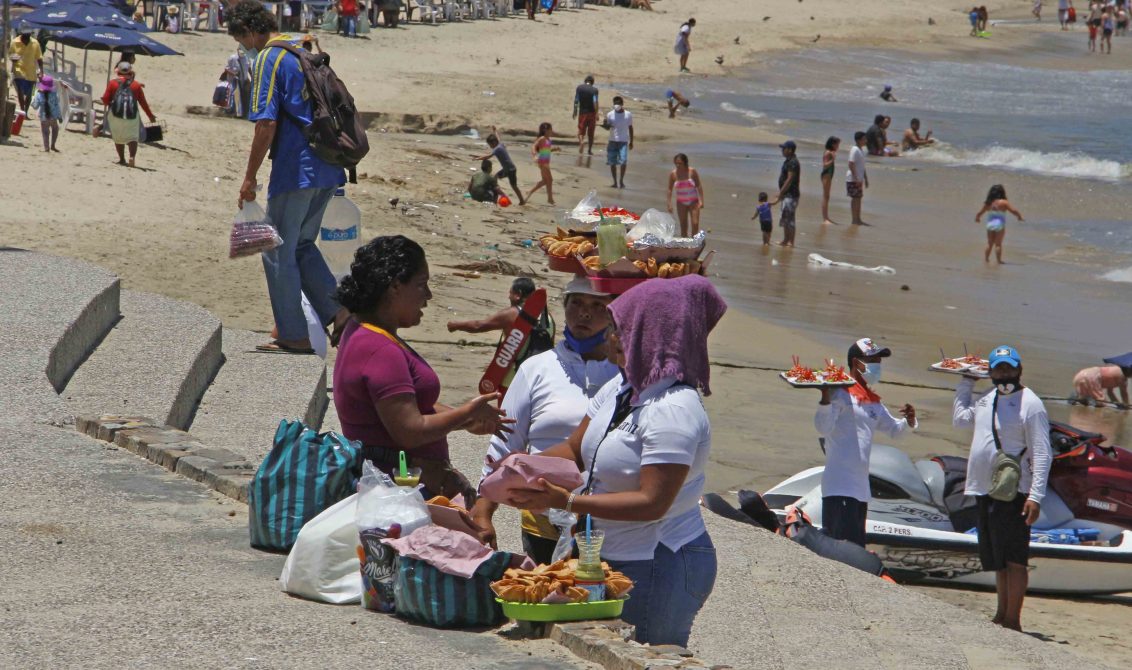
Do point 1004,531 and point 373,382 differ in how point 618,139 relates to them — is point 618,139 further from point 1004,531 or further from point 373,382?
point 373,382

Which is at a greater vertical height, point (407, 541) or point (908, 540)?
point (407, 541)

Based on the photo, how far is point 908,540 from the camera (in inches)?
345

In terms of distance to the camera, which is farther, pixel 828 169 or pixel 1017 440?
pixel 828 169

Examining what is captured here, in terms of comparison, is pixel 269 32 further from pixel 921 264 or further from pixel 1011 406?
pixel 921 264

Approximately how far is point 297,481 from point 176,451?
1.52 metres

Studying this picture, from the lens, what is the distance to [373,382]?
15.5 ft

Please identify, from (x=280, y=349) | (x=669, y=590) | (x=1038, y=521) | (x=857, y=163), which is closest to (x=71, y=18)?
(x=857, y=163)

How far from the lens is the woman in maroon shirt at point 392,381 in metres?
4.71

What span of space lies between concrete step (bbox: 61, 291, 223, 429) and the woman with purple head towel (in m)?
3.48

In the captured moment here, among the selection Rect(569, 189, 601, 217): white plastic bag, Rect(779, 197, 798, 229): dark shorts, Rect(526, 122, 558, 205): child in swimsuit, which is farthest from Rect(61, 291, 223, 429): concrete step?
Rect(526, 122, 558, 205): child in swimsuit

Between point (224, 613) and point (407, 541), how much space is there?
60 cm

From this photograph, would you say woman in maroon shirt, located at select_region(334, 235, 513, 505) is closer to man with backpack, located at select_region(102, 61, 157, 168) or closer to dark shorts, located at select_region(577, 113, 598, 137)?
man with backpack, located at select_region(102, 61, 157, 168)

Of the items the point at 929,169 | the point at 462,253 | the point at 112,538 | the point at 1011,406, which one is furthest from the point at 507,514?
the point at 929,169

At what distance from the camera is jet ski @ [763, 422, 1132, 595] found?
28.7ft
